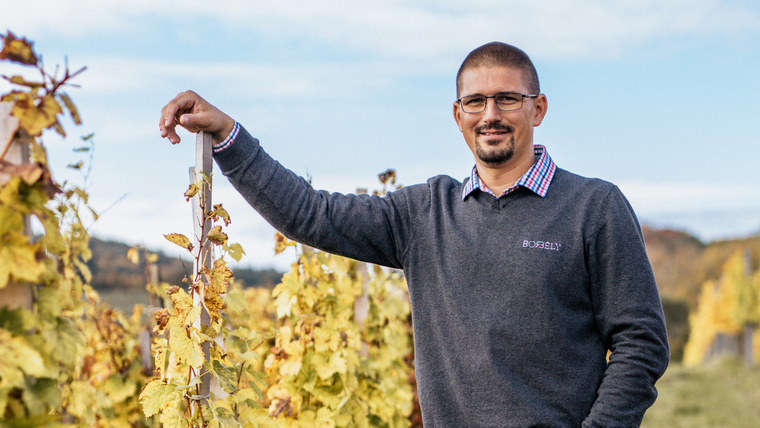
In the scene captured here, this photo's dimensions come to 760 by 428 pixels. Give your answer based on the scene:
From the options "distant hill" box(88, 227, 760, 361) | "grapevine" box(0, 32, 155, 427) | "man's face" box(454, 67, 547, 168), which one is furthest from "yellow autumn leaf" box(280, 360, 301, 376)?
"distant hill" box(88, 227, 760, 361)

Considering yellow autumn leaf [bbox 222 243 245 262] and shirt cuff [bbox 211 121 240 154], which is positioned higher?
shirt cuff [bbox 211 121 240 154]

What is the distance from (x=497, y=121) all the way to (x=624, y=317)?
705mm

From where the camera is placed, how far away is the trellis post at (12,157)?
1.20 meters

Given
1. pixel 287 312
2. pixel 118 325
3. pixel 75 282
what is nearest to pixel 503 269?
pixel 287 312

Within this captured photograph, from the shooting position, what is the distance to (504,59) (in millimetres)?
2082

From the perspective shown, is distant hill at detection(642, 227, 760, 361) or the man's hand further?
distant hill at detection(642, 227, 760, 361)

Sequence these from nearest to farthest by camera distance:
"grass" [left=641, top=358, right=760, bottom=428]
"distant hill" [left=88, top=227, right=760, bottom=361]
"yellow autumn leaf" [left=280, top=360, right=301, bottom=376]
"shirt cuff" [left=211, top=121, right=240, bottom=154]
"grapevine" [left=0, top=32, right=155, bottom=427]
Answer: "grapevine" [left=0, top=32, right=155, bottom=427] → "shirt cuff" [left=211, top=121, right=240, bottom=154] → "yellow autumn leaf" [left=280, top=360, right=301, bottom=376] → "grass" [left=641, top=358, right=760, bottom=428] → "distant hill" [left=88, top=227, right=760, bottom=361]

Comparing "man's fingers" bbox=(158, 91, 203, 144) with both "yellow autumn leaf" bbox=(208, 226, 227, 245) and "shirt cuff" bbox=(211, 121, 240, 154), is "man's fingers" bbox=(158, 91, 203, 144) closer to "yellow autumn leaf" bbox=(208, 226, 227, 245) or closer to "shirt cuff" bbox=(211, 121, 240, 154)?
"shirt cuff" bbox=(211, 121, 240, 154)

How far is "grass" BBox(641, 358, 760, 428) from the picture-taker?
28.5ft

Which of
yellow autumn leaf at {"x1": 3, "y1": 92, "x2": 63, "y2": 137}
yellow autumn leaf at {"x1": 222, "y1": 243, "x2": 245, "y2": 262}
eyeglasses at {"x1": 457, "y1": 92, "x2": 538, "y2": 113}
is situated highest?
eyeglasses at {"x1": 457, "y1": 92, "x2": 538, "y2": 113}

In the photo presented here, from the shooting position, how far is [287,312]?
3152 millimetres

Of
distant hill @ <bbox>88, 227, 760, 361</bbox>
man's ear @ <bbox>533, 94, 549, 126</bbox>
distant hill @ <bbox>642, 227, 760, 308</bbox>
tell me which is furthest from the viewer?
distant hill @ <bbox>642, 227, 760, 308</bbox>

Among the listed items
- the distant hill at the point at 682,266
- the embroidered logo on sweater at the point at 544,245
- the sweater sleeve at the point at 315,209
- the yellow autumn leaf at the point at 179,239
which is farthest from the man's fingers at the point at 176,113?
the distant hill at the point at 682,266

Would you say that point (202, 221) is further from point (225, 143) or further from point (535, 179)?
point (535, 179)
